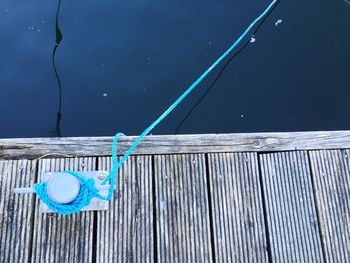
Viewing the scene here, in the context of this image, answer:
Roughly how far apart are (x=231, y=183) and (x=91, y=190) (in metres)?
0.92

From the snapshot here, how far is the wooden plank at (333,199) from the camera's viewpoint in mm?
2551

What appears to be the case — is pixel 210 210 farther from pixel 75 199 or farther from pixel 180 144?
pixel 75 199

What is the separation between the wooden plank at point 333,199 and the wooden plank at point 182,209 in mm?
768

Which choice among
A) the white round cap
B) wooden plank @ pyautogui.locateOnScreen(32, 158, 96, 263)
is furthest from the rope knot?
wooden plank @ pyautogui.locateOnScreen(32, 158, 96, 263)

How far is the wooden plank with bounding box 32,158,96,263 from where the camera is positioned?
2393mm

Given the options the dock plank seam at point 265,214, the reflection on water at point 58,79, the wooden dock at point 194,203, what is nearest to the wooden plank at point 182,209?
the wooden dock at point 194,203

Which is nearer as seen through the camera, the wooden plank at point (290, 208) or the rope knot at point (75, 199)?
the rope knot at point (75, 199)

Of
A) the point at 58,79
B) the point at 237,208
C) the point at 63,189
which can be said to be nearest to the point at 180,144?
the point at 237,208

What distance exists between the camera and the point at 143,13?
3.69 meters

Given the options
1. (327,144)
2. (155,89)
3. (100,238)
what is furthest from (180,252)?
(155,89)

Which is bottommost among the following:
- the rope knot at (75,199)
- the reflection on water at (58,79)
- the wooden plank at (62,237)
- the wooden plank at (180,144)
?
the wooden plank at (62,237)

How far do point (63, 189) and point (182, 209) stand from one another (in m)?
0.77

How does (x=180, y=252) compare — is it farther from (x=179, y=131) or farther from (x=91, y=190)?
(x=179, y=131)

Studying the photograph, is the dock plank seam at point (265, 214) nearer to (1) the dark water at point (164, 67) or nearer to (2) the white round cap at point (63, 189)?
(1) the dark water at point (164, 67)
